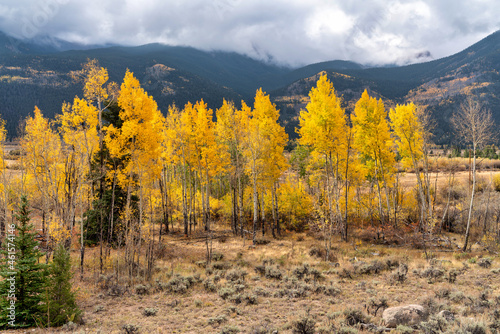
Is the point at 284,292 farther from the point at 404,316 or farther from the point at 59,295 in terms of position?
the point at 59,295

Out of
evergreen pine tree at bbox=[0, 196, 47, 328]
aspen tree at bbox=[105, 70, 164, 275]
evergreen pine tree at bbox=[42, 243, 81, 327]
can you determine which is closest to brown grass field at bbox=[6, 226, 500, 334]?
evergreen pine tree at bbox=[42, 243, 81, 327]

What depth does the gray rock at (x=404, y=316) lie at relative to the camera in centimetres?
843

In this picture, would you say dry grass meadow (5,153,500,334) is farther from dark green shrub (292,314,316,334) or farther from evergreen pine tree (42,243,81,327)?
evergreen pine tree (42,243,81,327)

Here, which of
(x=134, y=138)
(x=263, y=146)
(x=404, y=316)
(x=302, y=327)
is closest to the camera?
(x=302, y=327)

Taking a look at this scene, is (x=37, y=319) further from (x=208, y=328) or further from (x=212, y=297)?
(x=212, y=297)

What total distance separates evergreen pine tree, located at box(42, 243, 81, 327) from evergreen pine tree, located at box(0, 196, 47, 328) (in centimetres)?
27

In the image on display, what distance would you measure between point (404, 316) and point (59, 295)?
11.6 metres

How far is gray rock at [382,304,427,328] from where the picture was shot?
27.7 feet

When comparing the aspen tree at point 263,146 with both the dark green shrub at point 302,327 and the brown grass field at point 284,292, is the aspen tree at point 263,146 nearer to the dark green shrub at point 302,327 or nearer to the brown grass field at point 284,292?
the brown grass field at point 284,292

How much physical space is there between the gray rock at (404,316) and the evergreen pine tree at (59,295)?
1036cm

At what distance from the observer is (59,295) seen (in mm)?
9289

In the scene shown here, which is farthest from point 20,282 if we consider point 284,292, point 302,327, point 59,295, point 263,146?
point 263,146

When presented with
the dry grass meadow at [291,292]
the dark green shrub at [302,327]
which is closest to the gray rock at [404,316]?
the dry grass meadow at [291,292]

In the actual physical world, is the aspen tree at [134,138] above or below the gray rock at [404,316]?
above
